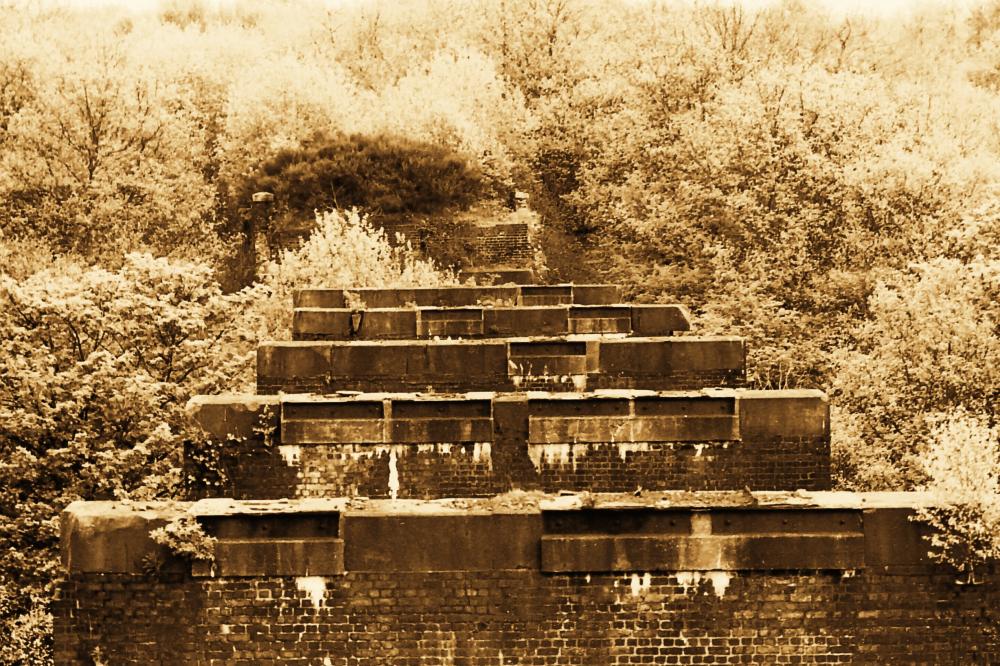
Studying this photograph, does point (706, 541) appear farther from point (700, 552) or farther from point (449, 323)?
point (449, 323)

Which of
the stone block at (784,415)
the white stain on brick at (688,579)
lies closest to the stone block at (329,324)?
the stone block at (784,415)

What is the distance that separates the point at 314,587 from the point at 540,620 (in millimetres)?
1788

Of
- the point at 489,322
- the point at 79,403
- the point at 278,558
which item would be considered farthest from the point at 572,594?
the point at 489,322

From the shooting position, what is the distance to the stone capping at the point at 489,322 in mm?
16250

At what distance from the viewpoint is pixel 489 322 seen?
16.5 m

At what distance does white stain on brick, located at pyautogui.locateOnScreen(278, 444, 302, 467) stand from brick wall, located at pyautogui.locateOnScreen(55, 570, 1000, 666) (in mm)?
3069

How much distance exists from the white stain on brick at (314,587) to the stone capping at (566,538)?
0.18 feet

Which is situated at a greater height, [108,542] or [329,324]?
[329,324]

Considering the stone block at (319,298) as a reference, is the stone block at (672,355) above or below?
below

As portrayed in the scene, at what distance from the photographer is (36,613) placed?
38.6 feet

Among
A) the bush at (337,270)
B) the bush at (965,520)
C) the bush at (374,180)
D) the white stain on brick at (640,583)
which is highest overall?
the bush at (374,180)

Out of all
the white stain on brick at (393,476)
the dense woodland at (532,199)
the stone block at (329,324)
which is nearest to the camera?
the white stain on brick at (393,476)

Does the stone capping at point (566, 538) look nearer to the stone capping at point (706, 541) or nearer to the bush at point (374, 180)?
the stone capping at point (706, 541)

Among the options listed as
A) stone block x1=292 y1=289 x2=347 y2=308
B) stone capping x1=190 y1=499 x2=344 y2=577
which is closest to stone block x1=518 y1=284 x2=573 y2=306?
stone block x1=292 y1=289 x2=347 y2=308
